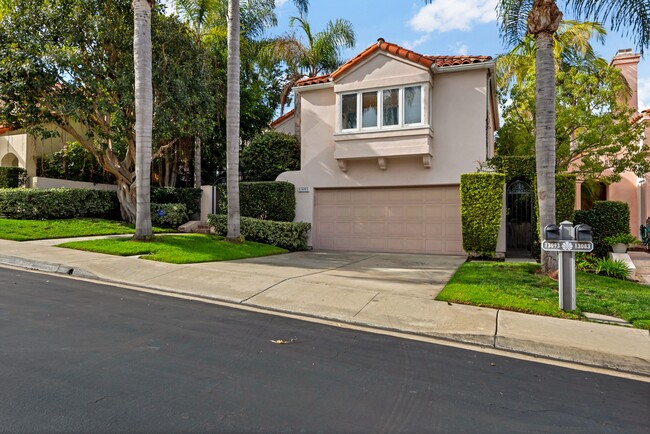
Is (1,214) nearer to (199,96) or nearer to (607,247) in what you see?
(199,96)

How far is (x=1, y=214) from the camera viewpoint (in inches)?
601

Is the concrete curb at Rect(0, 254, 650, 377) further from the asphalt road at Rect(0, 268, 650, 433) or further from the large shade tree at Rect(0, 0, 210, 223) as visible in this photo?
the large shade tree at Rect(0, 0, 210, 223)

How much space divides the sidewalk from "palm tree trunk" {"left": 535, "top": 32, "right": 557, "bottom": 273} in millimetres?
2551

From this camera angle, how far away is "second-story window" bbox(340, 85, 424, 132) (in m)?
14.3

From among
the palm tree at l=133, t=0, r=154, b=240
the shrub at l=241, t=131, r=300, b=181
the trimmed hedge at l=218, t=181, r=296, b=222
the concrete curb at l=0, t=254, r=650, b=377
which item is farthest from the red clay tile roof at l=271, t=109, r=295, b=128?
the concrete curb at l=0, t=254, r=650, b=377

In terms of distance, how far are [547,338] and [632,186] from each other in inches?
746

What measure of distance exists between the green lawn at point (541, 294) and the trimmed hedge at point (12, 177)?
61.3 feet

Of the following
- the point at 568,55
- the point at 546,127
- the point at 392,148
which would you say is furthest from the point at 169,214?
the point at 568,55

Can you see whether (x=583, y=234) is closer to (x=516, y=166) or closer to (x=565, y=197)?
(x=565, y=197)

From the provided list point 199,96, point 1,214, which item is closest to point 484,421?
point 199,96

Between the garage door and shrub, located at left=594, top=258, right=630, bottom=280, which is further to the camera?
the garage door

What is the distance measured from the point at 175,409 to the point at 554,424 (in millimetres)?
2937

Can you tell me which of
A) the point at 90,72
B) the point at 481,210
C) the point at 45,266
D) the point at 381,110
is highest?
the point at 90,72

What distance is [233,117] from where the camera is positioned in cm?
1302
